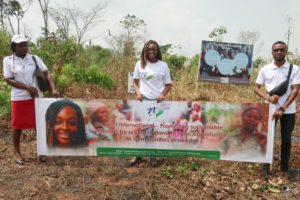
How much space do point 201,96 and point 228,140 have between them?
427cm

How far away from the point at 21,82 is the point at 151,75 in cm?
150

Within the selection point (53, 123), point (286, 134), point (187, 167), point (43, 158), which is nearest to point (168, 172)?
point (187, 167)

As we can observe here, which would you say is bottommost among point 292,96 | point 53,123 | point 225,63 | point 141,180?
point 141,180

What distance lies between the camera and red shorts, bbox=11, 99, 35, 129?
4531 mm

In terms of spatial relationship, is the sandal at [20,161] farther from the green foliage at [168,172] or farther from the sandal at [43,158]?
the green foliage at [168,172]

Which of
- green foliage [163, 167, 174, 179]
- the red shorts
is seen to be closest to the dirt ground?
green foliage [163, 167, 174, 179]

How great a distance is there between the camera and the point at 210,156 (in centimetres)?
452

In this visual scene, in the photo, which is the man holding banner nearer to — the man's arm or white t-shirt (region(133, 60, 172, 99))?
the man's arm

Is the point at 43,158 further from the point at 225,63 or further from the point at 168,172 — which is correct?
the point at 225,63

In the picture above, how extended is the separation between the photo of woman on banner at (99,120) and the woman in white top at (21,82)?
489mm

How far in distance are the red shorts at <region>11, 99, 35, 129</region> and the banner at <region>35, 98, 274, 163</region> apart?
0.39ft

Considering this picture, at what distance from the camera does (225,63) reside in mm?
7781

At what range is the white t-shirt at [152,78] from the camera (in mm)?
4359

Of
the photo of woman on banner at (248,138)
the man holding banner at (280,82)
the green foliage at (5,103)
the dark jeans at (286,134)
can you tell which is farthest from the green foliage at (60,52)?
the dark jeans at (286,134)
